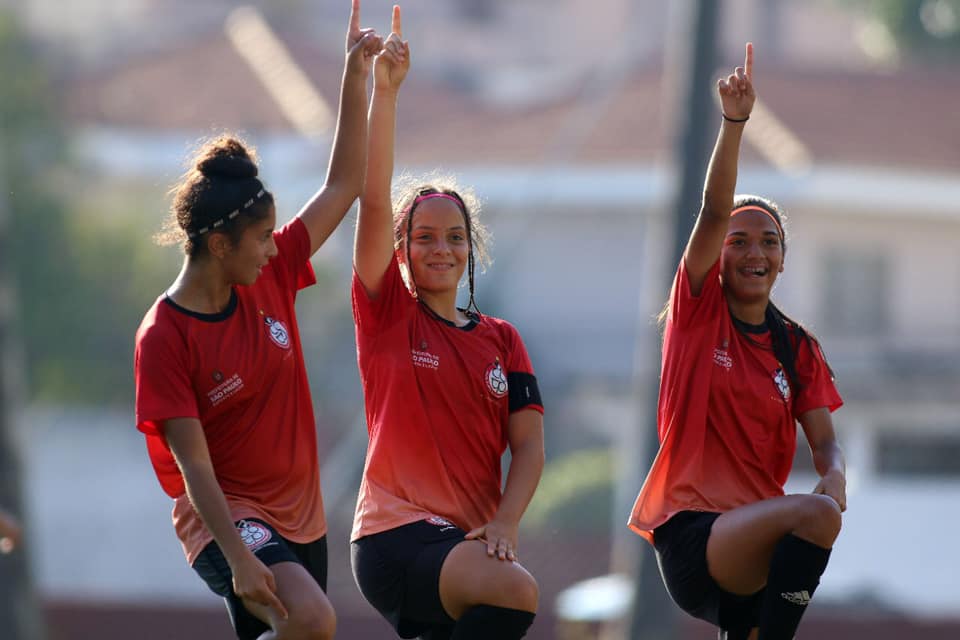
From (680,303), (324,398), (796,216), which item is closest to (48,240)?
(324,398)

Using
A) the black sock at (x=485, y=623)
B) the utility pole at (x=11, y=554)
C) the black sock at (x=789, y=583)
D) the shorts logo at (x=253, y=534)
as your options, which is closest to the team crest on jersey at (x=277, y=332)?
the shorts logo at (x=253, y=534)

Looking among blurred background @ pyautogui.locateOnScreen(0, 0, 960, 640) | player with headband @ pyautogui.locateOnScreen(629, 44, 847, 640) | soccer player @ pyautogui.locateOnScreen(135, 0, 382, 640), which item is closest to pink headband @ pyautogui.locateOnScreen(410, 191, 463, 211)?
soccer player @ pyautogui.locateOnScreen(135, 0, 382, 640)

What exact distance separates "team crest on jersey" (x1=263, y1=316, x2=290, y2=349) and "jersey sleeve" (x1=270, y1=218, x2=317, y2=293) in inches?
6.2

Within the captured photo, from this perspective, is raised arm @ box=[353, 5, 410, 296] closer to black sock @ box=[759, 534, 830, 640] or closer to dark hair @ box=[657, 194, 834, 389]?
dark hair @ box=[657, 194, 834, 389]

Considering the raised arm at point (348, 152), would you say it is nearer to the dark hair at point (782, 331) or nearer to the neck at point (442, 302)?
the neck at point (442, 302)

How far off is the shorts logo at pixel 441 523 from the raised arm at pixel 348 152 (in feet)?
2.94

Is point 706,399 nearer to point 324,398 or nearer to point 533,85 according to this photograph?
point 324,398

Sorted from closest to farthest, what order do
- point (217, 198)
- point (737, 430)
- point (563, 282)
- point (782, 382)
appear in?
point (217, 198)
point (737, 430)
point (782, 382)
point (563, 282)

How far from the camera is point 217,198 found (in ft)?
14.1

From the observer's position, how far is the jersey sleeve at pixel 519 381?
187 inches

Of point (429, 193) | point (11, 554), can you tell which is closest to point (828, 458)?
point (429, 193)

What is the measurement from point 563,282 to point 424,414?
15.7 m

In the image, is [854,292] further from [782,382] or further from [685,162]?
[782,382]

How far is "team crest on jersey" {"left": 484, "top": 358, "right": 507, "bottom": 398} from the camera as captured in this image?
4711mm
